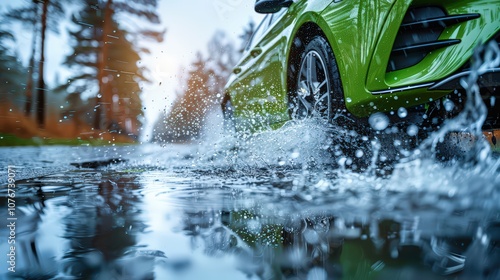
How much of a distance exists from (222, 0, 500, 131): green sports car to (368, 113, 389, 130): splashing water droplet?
5cm

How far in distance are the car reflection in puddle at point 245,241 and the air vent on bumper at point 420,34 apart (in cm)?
106

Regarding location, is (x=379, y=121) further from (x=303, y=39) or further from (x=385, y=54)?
(x=303, y=39)

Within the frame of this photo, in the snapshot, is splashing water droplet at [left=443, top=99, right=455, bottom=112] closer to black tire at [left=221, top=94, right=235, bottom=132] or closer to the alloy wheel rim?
the alloy wheel rim

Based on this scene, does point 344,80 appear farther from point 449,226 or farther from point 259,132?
point 259,132

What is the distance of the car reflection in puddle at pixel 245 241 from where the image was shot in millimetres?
1049

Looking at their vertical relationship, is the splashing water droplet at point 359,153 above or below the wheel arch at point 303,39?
below

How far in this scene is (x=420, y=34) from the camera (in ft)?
8.21

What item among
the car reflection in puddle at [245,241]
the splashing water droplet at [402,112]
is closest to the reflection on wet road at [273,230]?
the car reflection in puddle at [245,241]

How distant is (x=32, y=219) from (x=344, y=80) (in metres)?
1.93

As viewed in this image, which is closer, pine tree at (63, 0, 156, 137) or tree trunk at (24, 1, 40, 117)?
tree trunk at (24, 1, 40, 117)

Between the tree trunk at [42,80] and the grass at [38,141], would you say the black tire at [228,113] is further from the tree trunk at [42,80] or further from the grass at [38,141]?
the grass at [38,141]

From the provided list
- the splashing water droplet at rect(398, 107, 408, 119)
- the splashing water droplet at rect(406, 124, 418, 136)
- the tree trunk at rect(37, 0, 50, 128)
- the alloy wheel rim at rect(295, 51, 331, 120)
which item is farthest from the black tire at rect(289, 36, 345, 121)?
the tree trunk at rect(37, 0, 50, 128)

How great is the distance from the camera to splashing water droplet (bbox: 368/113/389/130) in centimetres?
288

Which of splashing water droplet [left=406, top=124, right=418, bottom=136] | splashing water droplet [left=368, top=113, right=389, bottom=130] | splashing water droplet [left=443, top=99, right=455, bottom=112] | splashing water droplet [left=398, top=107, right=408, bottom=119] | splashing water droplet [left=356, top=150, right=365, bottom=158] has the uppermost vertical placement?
splashing water droplet [left=443, top=99, right=455, bottom=112]
